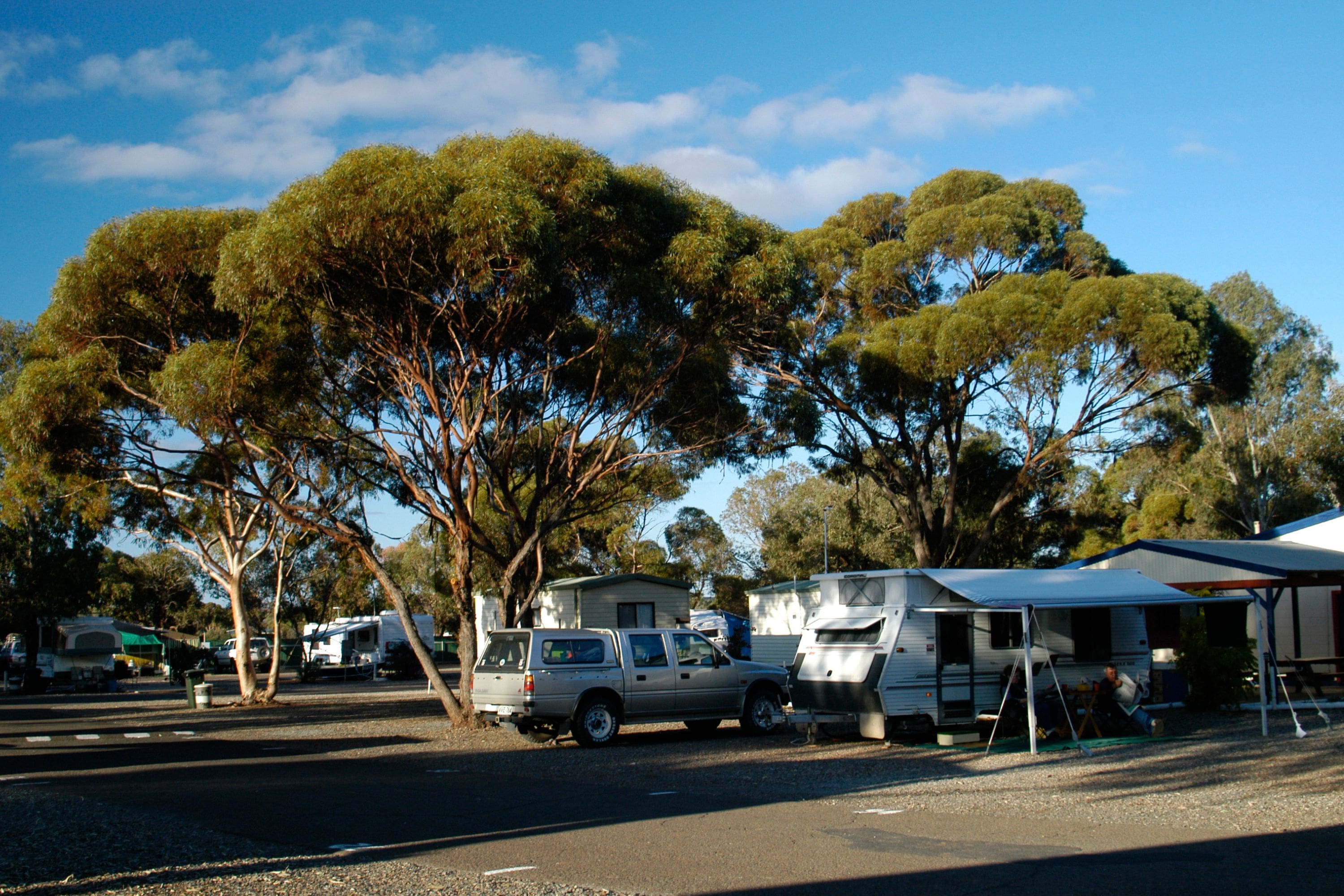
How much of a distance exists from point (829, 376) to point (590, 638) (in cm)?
1364

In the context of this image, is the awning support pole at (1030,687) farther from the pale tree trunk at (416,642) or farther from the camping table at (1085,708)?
the pale tree trunk at (416,642)

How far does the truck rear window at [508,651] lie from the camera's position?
53.9 feet

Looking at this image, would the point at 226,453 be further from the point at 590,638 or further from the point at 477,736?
the point at 590,638

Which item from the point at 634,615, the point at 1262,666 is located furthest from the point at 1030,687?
the point at 634,615

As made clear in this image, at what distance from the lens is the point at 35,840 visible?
28.7ft

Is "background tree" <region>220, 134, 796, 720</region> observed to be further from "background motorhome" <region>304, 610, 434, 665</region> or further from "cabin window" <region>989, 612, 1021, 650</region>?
"background motorhome" <region>304, 610, 434, 665</region>

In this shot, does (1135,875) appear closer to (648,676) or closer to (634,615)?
(648,676)

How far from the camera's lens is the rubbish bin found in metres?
27.4

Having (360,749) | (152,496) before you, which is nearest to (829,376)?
(360,749)

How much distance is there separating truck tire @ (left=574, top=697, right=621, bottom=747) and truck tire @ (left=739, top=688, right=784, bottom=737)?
2.33 metres

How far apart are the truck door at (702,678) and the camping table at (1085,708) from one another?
5260mm

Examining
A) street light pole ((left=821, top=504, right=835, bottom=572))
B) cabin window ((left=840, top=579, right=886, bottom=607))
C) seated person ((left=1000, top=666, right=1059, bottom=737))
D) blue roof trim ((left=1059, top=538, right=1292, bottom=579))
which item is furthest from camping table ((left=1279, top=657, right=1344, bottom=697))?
street light pole ((left=821, top=504, right=835, bottom=572))

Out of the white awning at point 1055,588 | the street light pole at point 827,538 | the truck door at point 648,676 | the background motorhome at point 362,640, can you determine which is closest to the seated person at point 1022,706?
the white awning at point 1055,588

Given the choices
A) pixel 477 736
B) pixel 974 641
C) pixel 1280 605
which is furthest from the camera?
pixel 1280 605
